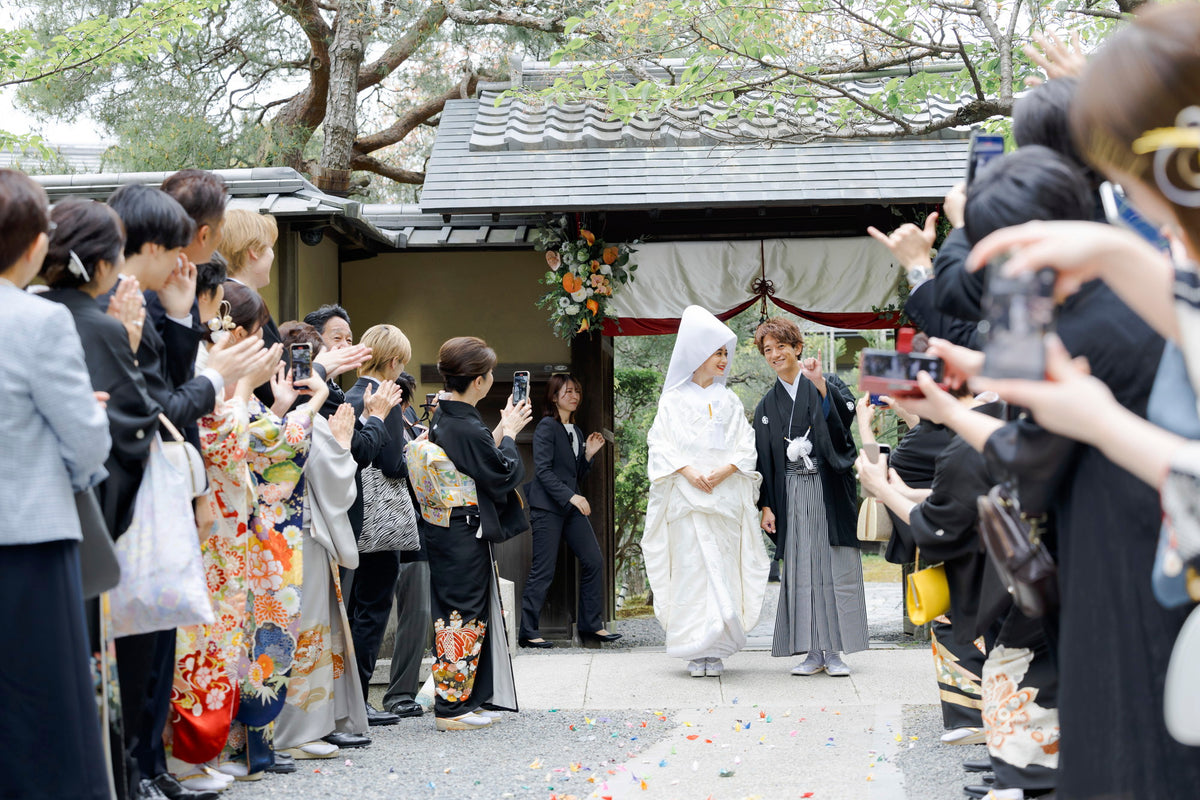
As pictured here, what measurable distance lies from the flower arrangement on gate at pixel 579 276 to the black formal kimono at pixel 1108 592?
6.66m

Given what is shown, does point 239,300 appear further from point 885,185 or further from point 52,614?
point 885,185

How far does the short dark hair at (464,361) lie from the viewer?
5402 millimetres

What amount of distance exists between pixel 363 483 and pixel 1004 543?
4172mm

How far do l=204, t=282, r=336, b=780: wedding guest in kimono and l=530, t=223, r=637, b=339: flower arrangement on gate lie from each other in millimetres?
4203

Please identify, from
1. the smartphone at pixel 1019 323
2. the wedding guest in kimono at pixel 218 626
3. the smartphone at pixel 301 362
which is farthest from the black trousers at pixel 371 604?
the smartphone at pixel 1019 323

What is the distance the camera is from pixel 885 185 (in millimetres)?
7895

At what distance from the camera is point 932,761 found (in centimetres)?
446

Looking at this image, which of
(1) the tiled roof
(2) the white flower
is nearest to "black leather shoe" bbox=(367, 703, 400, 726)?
(2) the white flower

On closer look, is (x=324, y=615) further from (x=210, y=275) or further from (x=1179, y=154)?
(x=1179, y=154)

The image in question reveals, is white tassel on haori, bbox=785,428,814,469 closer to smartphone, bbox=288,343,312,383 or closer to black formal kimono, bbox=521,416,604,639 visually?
black formal kimono, bbox=521,416,604,639

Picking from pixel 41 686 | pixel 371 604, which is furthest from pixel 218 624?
pixel 371 604

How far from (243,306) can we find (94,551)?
1672mm

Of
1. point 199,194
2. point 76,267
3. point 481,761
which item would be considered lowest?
point 481,761

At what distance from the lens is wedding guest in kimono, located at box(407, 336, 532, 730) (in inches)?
206
